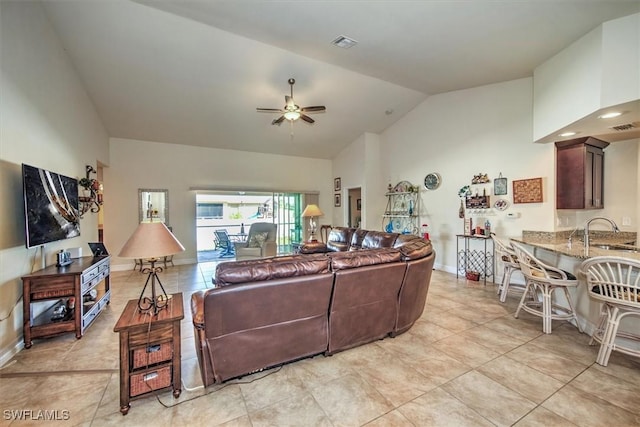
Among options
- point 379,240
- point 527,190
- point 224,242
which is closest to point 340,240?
point 379,240

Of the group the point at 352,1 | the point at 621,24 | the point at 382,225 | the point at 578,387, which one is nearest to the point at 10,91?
the point at 352,1

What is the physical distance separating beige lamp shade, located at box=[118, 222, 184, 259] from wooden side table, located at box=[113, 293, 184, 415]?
45 cm

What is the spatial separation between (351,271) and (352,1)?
2.81m

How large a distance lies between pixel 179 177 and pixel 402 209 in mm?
5661

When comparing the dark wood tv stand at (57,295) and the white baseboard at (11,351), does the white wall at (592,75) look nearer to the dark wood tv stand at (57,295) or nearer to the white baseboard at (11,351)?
the dark wood tv stand at (57,295)

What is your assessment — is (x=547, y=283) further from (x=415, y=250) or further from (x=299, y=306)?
(x=299, y=306)

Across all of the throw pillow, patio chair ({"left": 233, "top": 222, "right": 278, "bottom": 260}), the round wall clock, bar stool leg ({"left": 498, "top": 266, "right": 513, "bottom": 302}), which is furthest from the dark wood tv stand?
the round wall clock

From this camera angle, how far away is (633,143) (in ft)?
13.6

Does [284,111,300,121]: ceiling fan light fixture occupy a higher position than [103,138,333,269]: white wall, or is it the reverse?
[284,111,300,121]: ceiling fan light fixture

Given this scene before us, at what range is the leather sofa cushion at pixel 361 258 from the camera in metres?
2.35

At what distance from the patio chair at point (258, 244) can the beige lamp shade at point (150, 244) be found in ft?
13.0

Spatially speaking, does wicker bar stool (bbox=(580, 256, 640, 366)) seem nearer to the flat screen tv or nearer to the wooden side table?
the wooden side table

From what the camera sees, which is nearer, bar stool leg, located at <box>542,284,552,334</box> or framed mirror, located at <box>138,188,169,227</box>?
bar stool leg, located at <box>542,284,552,334</box>

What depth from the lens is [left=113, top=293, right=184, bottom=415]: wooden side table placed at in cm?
183
